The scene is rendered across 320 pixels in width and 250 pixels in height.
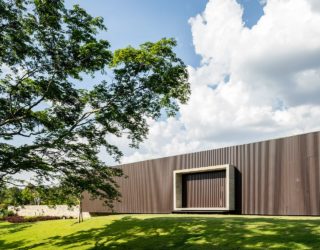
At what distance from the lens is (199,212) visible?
2861cm

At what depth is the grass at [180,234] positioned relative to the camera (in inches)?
587

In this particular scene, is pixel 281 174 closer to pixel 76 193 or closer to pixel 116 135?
pixel 116 135

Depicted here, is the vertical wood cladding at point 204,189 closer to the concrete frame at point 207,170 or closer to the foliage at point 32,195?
the concrete frame at point 207,170

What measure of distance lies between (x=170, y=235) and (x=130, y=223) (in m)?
5.95

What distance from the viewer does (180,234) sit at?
60.6ft

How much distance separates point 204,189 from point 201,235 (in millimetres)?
10873

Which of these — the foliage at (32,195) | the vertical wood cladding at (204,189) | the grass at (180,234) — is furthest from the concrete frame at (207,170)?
the foliage at (32,195)

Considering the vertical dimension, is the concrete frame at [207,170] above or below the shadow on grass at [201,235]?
above

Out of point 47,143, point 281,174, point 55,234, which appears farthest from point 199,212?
point 47,143

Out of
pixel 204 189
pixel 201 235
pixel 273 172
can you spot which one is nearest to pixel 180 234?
pixel 201 235

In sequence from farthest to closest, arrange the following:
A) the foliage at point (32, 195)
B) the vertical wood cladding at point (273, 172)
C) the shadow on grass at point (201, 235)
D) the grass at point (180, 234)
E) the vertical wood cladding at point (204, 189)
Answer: the vertical wood cladding at point (204, 189) → the vertical wood cladding at point (273, 172) → the foliage at point (32, 195) → the grass at point (180, 234) → the shadow on grass at point (201, 235)

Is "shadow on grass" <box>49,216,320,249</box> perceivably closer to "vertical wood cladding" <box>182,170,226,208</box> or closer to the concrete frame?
the concrete frame

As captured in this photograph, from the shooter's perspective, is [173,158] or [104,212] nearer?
[173,158]

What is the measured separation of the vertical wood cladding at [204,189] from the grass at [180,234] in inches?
200
